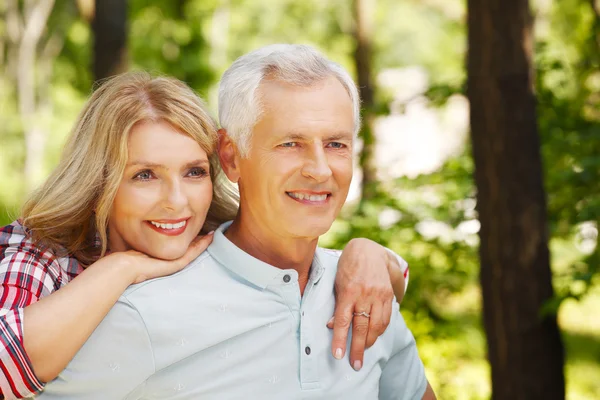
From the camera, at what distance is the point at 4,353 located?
1987 millimetres

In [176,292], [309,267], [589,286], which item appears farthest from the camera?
[589,286]

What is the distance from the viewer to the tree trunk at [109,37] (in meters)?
5.93

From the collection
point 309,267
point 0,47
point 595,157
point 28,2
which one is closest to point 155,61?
point 28,2

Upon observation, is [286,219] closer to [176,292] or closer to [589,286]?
[176,292]

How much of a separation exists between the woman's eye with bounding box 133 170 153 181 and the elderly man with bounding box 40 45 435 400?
0.25 meters

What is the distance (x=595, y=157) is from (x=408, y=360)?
2054mm

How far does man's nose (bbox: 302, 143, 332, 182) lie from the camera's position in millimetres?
2297

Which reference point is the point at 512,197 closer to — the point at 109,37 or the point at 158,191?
the point at 158,191

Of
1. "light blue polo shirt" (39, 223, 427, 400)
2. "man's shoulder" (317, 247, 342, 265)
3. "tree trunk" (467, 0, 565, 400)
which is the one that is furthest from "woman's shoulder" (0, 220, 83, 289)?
"tree trunk" (467, 0, 565, 400)

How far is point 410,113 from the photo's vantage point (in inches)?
208

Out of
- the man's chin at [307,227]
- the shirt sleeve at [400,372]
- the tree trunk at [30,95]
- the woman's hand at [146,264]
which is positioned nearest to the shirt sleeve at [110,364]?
the woman's hand at [146,264]

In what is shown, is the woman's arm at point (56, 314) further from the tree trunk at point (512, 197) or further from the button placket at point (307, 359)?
the tree trunk at point (512, 197)

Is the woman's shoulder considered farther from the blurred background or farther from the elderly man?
the blurred background

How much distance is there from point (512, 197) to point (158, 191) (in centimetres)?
250
